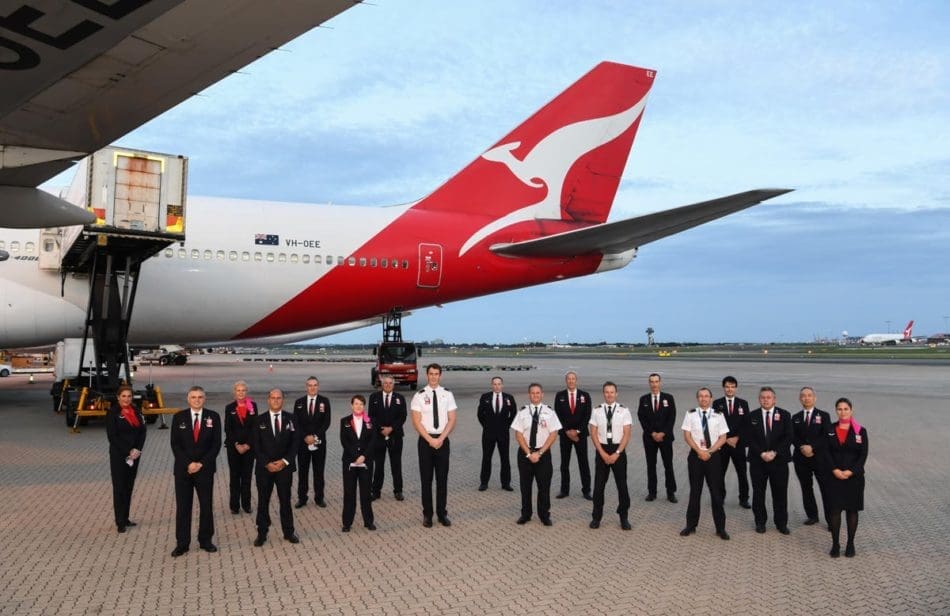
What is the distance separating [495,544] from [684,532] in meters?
2.10

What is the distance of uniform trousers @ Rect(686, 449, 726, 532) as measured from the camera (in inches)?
290

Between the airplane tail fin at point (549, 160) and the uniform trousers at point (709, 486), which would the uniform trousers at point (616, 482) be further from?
the airplane tail fin at point (549, 160)

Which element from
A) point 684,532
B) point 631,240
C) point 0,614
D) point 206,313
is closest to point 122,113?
point 0,614

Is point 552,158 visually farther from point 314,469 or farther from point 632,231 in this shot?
point 314,469

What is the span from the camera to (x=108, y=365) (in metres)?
15.4

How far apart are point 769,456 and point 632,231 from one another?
13.0 meters

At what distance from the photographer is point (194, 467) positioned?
675 centimetres

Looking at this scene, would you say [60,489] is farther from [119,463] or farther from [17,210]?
[17,210]

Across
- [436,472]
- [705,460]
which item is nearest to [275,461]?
[436,472]

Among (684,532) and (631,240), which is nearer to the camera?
(684,532)

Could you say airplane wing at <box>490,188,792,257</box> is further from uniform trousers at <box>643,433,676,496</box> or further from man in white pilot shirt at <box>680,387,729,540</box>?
man in white pilot shirt at <box>680,387,729,540</box>

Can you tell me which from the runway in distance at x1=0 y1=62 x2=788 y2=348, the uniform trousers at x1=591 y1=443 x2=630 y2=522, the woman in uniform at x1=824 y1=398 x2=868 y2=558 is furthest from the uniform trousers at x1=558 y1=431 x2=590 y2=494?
the runway in distance at x1=0 y1=62 x2=788 y2=348

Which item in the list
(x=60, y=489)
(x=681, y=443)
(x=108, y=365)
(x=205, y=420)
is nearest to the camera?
(x=205, y=420)

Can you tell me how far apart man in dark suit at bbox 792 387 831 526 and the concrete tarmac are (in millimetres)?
344
